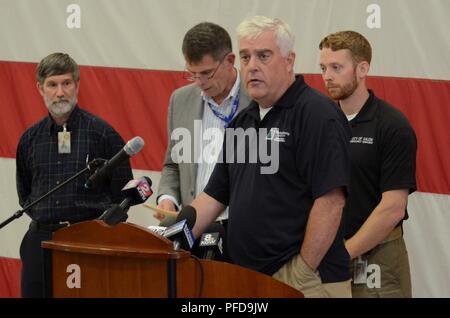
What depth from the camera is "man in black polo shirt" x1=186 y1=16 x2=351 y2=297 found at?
2576mm

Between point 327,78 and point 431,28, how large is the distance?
0.56 m

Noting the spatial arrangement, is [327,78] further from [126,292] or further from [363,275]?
[126,292]

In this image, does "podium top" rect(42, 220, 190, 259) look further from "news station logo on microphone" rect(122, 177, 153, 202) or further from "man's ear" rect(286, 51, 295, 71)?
"man's ear" rect(286, 51, 295, 71)

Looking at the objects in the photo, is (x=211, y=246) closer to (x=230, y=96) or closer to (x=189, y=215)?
(x=189, y=215)

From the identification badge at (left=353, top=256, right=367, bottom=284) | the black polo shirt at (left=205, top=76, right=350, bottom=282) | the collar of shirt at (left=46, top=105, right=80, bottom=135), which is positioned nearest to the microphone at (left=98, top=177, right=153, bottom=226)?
the black polo shirt at (left=205, top=76, right=350, bottom=282)

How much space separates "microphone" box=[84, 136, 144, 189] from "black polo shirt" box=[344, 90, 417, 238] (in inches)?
40.4

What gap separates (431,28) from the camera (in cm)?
358

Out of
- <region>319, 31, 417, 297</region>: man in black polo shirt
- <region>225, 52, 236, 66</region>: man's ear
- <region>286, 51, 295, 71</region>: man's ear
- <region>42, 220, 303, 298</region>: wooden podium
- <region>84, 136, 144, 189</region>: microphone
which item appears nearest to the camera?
<region>42, 220, 303, 298</region>: wooden podium

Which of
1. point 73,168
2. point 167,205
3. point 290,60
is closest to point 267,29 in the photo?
point 290,60

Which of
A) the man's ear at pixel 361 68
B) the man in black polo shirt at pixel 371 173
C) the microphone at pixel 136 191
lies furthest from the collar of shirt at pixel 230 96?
the microphone at pixel 136 191

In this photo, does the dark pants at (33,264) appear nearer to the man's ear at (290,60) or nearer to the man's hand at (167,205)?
the man's hand at (167,205)

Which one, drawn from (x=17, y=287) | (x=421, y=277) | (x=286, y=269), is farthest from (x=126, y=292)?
(x=17, y=287)

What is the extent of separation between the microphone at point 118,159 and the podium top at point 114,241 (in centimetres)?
18
